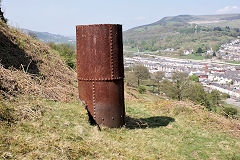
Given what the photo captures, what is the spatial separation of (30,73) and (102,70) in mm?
3420

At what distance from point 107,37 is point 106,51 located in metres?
0.31

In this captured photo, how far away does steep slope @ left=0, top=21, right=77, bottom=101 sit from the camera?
19.0 ft

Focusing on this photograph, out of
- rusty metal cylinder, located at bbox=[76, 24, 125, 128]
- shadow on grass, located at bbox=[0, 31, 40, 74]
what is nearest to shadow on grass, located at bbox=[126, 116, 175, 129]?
rusty metal cylinder, located at bbox=[76, 24, 125, 128]

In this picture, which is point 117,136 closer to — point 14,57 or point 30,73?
point 30,73

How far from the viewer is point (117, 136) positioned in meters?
5.13

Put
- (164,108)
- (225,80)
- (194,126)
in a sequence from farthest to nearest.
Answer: (225,80)
(164,108)
(194,126)

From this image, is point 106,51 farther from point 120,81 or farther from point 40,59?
point 40,59

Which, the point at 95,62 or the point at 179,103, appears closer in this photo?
the point at 95,62

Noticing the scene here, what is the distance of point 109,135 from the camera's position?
16.5 ft

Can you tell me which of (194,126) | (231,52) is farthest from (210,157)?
(231,52)

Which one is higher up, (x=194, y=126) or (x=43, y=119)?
(x=43, y=119)

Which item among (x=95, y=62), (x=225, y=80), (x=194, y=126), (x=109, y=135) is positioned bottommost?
(x=225, y=80)

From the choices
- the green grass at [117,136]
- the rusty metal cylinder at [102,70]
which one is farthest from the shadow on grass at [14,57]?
the rusty metal cylinder at [102,70]

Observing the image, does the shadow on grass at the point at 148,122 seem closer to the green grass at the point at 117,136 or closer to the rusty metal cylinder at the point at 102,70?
the green grass at the point at 117,136
